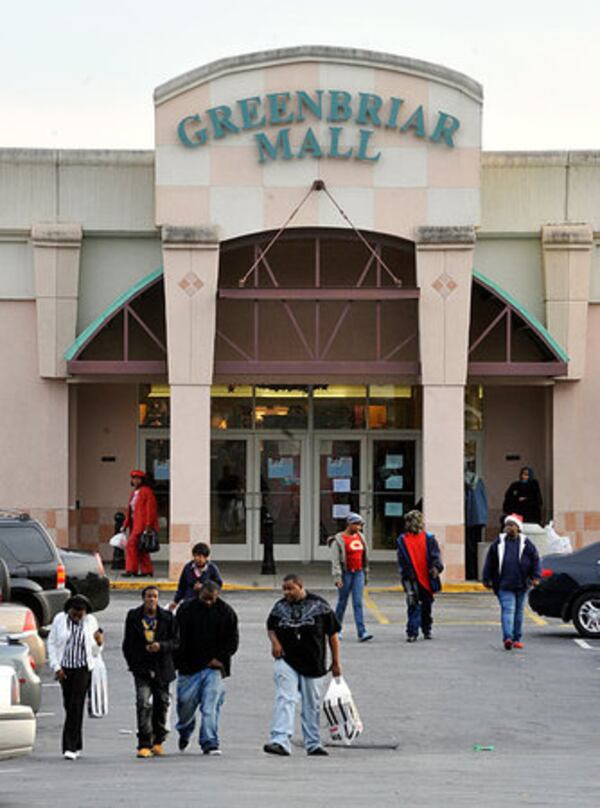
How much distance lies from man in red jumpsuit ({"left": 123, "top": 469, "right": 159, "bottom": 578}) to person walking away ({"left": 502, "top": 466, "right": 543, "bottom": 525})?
6.42 m

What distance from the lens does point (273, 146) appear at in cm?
3231

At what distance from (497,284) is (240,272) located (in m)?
4.63

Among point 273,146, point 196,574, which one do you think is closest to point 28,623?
point 196,574

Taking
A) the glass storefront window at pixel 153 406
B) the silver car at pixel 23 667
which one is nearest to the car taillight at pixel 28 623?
the silver car at pixel 23 667

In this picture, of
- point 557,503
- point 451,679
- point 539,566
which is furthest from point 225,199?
point 451,679

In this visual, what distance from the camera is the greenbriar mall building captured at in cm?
3231

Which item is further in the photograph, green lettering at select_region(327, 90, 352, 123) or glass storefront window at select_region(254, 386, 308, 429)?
glass storefront window at select_region(254, 386, 308, 429)

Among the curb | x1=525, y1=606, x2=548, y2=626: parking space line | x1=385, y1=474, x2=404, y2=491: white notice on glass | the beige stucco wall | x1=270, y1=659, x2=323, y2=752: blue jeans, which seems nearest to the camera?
x1=270, y1=659, x2=323, y2=752: blue jeans

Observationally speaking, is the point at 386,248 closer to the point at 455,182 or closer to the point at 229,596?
the point at 455,182

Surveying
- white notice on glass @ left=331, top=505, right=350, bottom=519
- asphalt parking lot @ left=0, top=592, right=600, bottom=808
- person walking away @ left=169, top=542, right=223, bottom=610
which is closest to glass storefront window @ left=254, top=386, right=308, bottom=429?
white notice on glass @ left=331, top=505, right=350, bottom=519

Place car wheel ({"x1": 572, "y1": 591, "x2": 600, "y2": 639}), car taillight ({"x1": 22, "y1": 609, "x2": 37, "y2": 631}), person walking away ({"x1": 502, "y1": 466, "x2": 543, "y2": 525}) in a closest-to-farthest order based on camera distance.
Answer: car taillight ({"x1": 22, "y1": 609, "x2": 37, "y2": 631}) → car wheel ({"x1": 572, "y1": 591, "x2": 600, "y2": 639}) → person walking away ({"x1": 502, "y1": 466, "x2": 543, "y2": 525})

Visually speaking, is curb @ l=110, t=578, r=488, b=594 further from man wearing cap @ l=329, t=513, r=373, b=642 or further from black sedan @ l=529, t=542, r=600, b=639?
man wearing cap @ l=329, t=513, r=373, b=642

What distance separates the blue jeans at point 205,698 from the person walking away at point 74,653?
887mm

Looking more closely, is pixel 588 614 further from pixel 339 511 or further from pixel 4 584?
pixel 339 511
